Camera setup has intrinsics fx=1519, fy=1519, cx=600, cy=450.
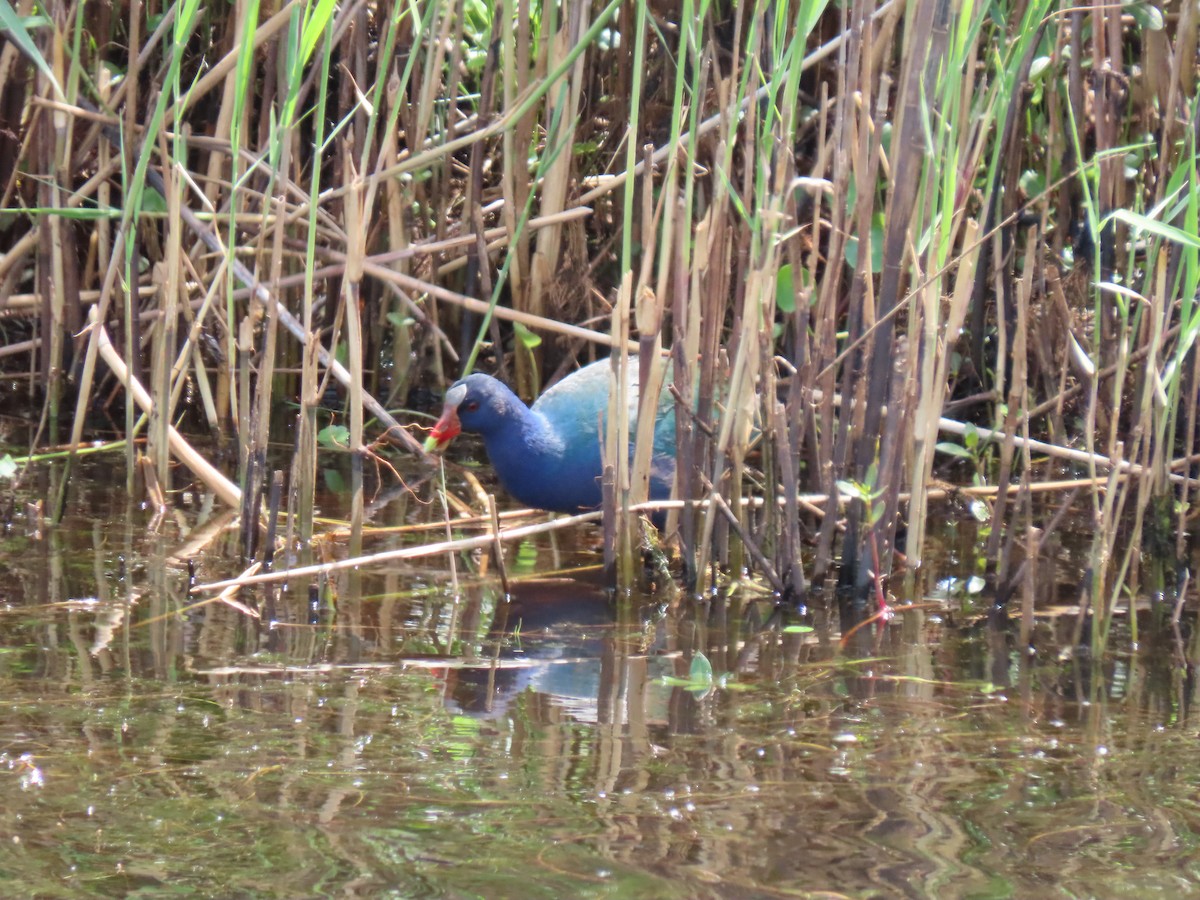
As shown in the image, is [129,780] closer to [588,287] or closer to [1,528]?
[1,528]

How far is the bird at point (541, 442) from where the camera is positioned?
3.25m

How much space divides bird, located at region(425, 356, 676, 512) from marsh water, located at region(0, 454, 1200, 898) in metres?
0.19

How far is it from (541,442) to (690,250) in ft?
1.83

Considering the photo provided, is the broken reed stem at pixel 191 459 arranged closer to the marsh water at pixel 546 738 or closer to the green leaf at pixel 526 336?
the marsh water at pixel 546 738

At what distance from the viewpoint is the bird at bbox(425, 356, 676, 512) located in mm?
3254

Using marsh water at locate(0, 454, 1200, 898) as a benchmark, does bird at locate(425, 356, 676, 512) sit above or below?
above

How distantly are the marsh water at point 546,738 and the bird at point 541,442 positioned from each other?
0.19 m

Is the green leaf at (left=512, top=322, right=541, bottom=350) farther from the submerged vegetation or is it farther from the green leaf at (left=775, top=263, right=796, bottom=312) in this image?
the green leaf at (left=775, top=263, right=796, bottom=312)

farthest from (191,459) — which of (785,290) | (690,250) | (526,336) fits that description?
(785,290)

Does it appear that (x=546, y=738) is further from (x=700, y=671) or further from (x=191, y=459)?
(x=191, y=459)

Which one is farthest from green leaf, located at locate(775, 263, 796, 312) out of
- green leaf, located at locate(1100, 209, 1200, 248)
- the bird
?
green leaf, located at locate(1100, 209, 1200, 248)

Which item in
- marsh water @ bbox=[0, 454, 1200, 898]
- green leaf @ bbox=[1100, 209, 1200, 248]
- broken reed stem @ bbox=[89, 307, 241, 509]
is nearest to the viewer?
marsh water @ bbox=[0, 454, 1200, 898]

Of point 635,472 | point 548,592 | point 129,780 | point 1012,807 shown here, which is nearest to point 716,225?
point 635,472

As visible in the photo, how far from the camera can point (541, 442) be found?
328 centimetres
